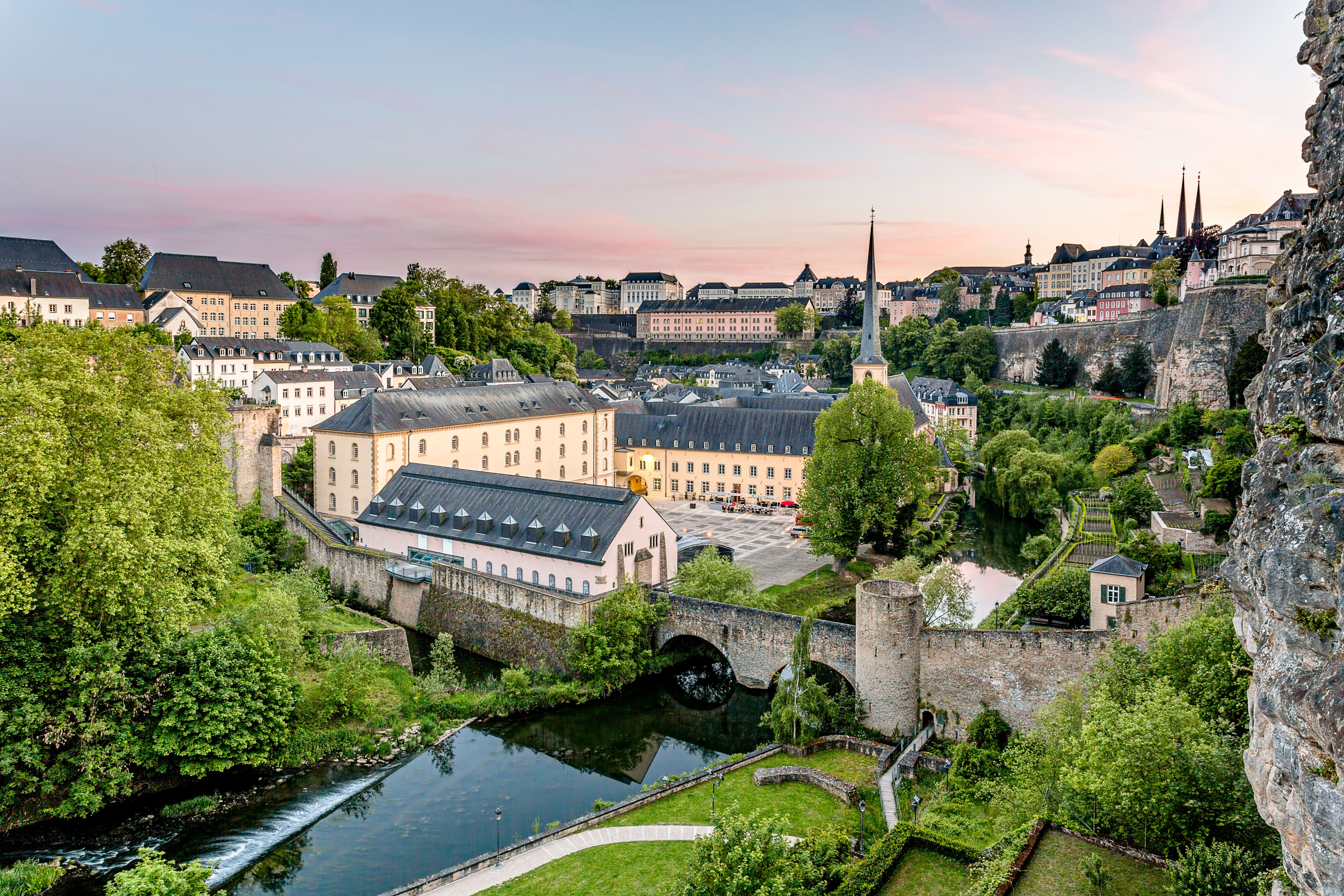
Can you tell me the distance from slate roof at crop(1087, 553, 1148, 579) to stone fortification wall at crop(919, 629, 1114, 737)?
5.68 meters

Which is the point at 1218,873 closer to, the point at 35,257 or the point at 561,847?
the point at 561,847

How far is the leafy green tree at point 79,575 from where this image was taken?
19.1 meters

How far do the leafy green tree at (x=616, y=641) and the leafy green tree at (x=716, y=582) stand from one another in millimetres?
1660

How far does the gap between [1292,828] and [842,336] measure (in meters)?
110

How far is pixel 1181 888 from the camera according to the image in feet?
40.8

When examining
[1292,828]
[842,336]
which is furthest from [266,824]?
[842,336]

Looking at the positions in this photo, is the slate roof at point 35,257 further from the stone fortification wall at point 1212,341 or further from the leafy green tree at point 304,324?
the stone fortification wall at point 1212,341

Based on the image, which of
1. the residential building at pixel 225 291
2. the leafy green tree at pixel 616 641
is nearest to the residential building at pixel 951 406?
the leafy green tree at pixel 616 641

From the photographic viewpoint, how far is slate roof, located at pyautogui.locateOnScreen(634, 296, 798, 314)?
13850 cm

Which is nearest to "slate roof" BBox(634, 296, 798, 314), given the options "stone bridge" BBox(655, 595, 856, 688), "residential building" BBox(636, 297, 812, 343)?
"residential building" BBox(636, 297, 812, 343)

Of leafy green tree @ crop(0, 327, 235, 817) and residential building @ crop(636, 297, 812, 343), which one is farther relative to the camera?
residential building @ crop(636, 297, 812, 343)

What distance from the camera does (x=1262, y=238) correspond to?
6203cm

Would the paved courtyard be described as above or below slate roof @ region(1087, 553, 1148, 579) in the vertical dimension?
below

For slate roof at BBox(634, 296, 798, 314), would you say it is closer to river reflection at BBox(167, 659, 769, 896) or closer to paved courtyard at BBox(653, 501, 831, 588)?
paved courtyard at BBox(653, 501, 831, 588)
